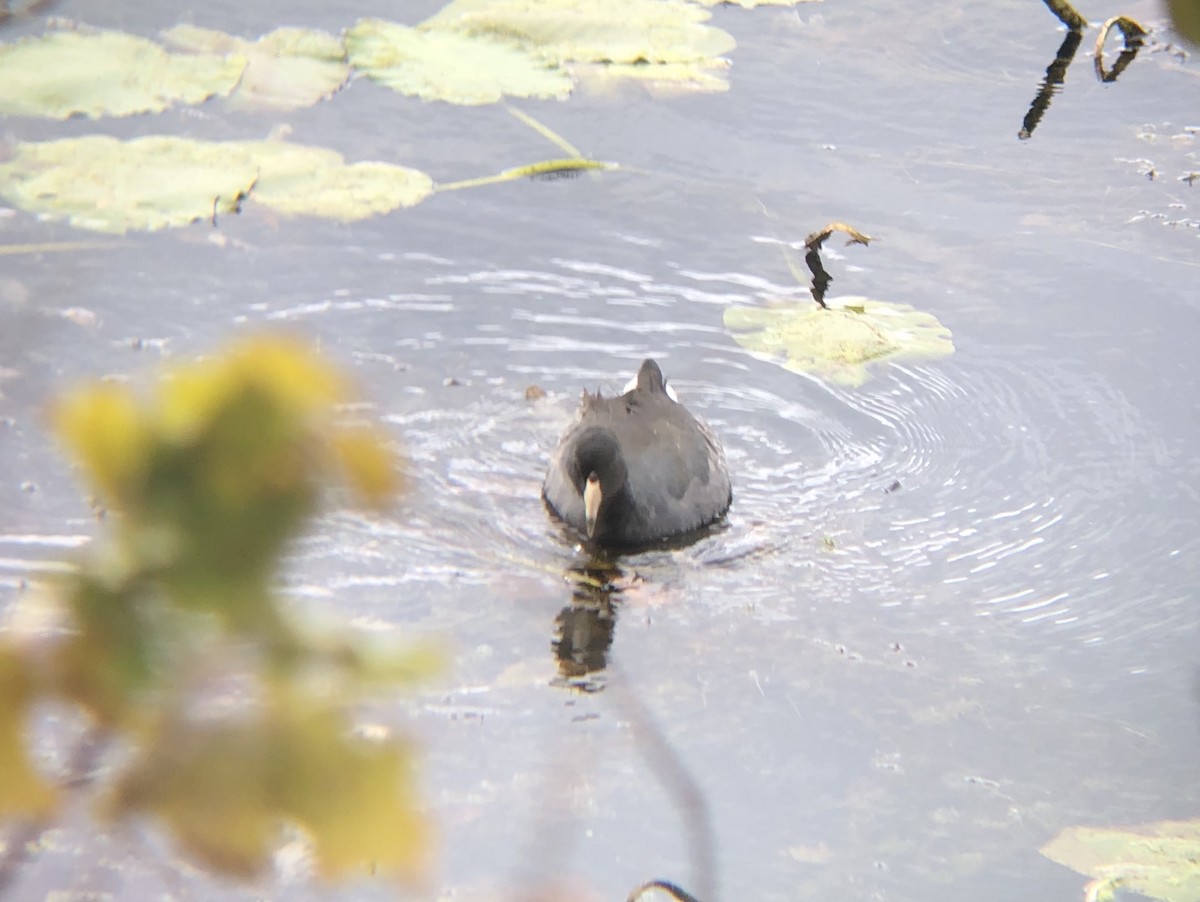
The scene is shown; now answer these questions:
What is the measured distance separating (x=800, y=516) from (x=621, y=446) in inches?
24.4

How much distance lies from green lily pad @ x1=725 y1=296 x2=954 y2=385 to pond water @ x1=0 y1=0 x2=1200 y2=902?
3.5 inches

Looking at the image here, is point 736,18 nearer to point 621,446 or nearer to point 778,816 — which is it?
point 621,446

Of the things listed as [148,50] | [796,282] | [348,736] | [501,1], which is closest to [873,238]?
[796,282]

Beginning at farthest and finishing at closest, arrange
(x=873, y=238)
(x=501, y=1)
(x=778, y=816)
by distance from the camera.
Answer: (x=501, y=1), (x=873, y=238), (x=778, y=816)

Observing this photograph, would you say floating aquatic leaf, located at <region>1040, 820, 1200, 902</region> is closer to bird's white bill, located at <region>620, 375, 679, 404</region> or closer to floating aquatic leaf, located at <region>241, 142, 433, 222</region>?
bird's white bill, located at <region>620, 375, 679, 404</region>

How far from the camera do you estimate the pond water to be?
10.4 ft

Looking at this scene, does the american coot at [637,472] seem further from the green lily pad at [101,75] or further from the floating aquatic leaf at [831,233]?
the green lily pad at [101,75]

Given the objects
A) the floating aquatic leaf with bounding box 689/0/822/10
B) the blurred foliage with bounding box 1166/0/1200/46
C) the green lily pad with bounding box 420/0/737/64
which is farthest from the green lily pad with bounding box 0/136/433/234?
the blurred foliage with bounding box 1166/0/1200/46

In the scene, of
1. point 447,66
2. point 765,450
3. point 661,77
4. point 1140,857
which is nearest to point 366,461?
point 1140,857

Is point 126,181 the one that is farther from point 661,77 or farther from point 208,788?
point 208,788

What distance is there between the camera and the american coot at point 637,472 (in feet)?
14.3

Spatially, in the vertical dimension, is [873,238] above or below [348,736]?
below

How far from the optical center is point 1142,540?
437 cm

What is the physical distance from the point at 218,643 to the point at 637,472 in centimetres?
386
